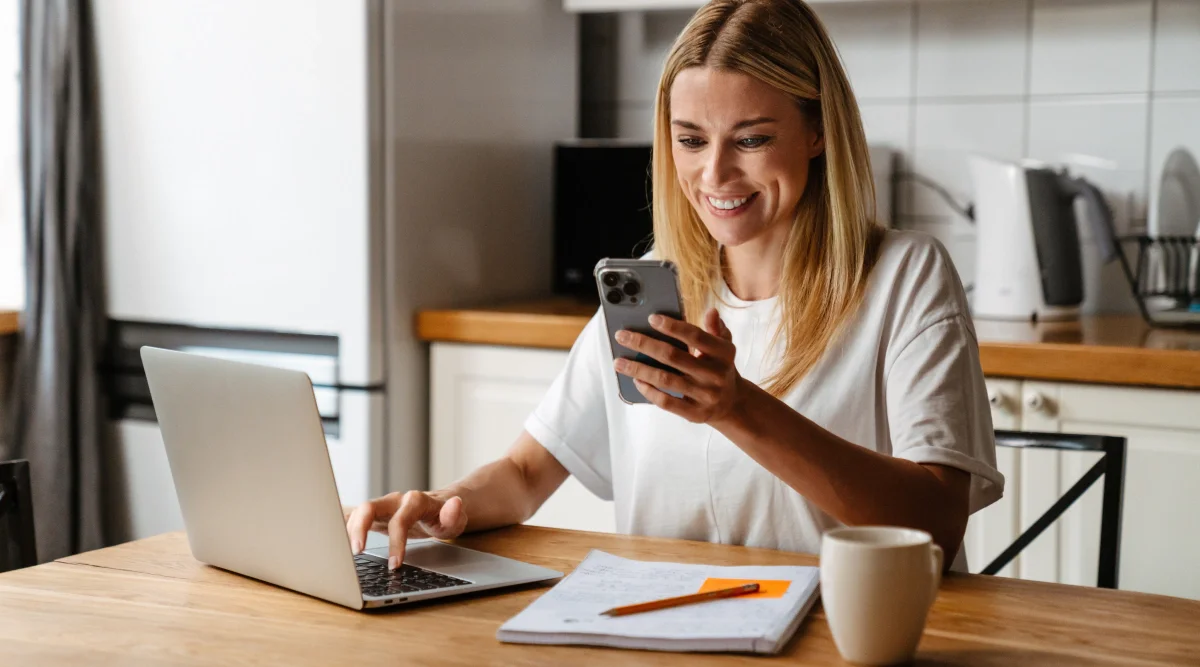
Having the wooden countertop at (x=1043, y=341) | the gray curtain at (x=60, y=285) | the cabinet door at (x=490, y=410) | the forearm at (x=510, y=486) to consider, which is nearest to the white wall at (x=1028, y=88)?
the wooden countertop at (x=1043, y=341)

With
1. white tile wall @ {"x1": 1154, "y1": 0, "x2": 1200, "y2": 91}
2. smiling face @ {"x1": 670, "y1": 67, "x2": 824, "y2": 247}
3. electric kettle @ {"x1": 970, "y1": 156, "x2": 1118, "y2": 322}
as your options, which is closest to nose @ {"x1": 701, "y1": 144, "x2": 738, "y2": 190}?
smiling face @ {"x1": 670, "y1": 67, "x2": 824, "y2": 247}

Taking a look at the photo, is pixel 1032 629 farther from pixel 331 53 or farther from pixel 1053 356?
pixel 331 53

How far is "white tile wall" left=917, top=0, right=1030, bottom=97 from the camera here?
8.29ft

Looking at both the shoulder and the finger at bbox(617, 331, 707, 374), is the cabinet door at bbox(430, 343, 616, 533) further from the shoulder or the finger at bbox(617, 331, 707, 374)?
the finger at bbox(617, 331, 707, 374)

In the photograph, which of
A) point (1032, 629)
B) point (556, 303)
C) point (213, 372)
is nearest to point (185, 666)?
point (213, 372)

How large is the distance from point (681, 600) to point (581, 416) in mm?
562

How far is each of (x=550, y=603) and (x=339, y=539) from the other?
175 millimetres

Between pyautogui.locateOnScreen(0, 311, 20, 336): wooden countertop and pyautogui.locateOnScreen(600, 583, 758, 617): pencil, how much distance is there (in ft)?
6.13

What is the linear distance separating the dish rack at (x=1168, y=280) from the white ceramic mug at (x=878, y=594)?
151 cm

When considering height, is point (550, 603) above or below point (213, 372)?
below

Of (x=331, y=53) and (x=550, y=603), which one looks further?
(x=331, y=53)

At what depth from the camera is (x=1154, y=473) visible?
1943 millimetres

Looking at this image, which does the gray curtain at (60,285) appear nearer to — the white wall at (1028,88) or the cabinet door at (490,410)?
the cabinet door at (490,410)

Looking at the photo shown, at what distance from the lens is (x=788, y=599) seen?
3.29 feet
